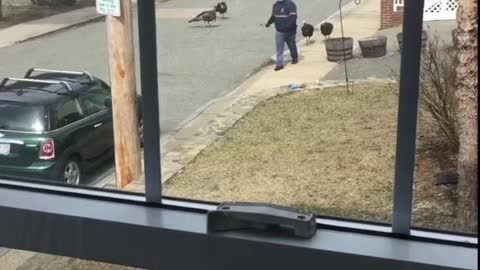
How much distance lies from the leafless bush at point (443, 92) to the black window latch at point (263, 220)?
3.82m

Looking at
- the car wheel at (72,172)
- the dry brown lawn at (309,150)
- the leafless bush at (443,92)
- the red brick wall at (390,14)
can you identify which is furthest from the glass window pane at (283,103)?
the car wheel at (72,172)

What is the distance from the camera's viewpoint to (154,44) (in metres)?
1.32

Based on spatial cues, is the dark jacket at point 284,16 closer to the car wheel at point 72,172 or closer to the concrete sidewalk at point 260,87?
the concrete sidewalk at point 260,87

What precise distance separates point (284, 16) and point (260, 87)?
90 cm

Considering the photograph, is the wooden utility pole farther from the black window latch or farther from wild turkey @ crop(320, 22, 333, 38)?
the black window latch

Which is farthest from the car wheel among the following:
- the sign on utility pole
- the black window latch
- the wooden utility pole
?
the wooden utility pole

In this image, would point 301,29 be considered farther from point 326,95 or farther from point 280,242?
point 280,242

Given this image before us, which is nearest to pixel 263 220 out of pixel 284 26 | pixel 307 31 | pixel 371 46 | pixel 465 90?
pixel 465 90

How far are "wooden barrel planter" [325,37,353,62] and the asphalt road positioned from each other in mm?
561

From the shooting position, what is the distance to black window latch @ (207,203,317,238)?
119cm

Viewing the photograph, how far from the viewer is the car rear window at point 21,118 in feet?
10.6

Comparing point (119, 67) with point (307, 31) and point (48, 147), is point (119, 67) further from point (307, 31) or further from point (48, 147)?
point (307, 31)

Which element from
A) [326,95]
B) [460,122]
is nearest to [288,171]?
[460,122]

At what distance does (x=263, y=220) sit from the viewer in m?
1.20
